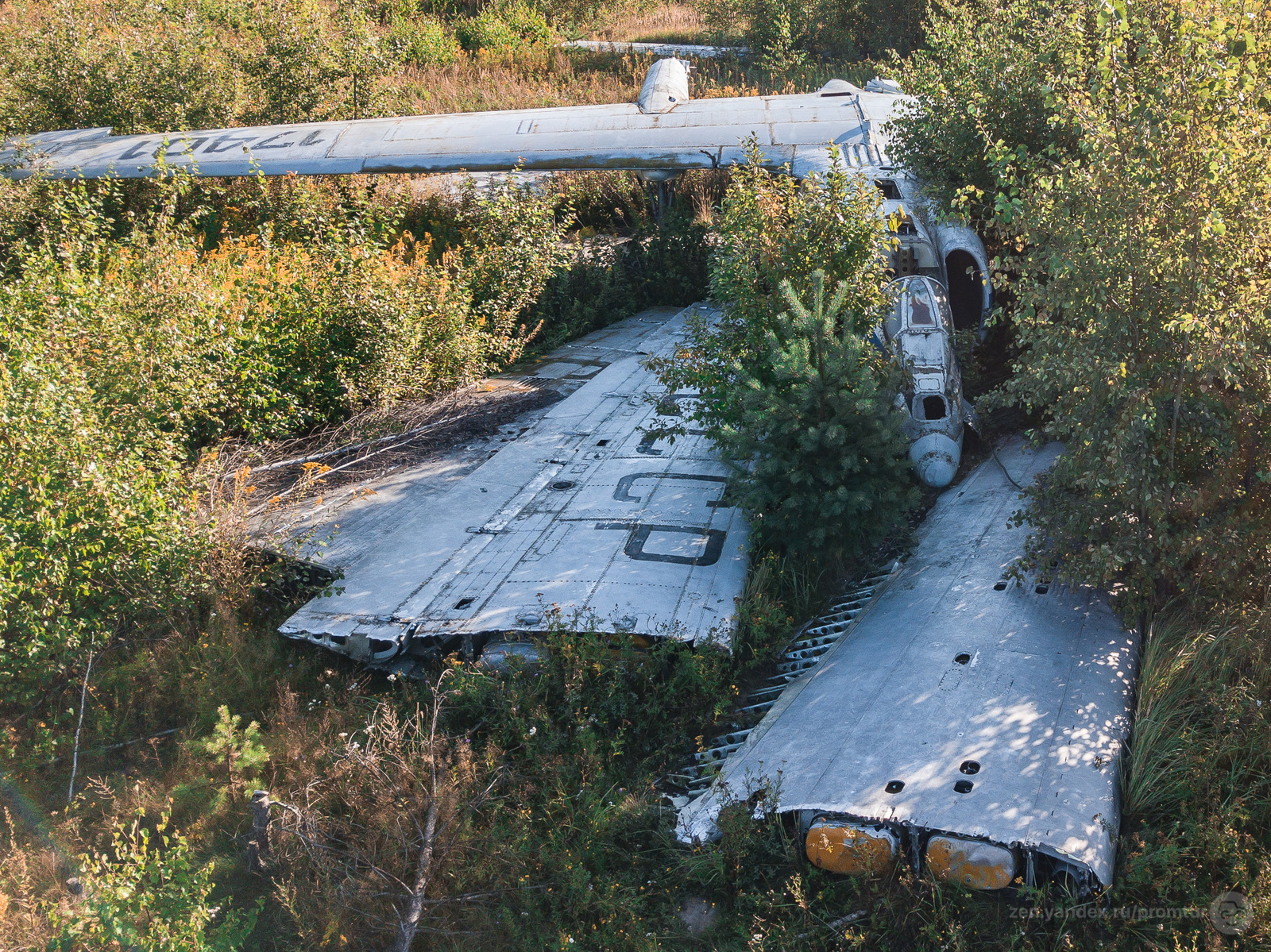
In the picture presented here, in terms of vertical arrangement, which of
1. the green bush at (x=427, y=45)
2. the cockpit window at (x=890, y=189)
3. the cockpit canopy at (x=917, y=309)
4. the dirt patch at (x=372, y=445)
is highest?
the green bush at (x=427, y=45)

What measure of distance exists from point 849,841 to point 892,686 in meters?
1.26

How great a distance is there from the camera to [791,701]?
6488 millimetres

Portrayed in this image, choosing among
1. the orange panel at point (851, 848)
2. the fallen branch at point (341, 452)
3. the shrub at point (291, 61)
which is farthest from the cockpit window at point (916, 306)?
the shrub at point (291, 61)

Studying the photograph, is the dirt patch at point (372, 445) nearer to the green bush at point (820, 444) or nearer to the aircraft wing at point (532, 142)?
the green bush at point (820, 444)

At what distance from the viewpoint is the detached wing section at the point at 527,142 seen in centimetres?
1350

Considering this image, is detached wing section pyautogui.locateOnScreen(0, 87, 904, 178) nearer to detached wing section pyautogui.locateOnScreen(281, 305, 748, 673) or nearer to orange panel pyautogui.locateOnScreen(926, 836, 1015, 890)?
detached wing section pyautogui.locateOnScreen(281, 305, 748, 673)

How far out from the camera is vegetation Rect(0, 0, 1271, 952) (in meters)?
5.32

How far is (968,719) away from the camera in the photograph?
18.7 ft

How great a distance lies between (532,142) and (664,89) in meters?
2.75

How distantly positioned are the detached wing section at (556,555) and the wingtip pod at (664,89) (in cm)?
716

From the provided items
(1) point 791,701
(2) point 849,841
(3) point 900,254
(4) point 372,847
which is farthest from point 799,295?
(4) point 372,847

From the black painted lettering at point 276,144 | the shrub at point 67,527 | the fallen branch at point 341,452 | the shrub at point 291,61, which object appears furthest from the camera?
the shrub at point 291,61

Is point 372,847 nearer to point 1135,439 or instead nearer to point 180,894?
point 180,894

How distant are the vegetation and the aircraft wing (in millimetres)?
3582
